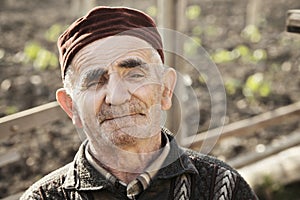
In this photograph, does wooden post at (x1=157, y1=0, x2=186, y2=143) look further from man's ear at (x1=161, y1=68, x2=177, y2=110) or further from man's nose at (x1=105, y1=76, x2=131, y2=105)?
man's nose at (x1=105, y1=76, x2=131, y2=105)

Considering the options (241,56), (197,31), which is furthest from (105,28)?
(197,31)

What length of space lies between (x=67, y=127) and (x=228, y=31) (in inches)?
134

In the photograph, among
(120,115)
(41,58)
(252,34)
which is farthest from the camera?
(252,34)

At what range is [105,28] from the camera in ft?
5.74

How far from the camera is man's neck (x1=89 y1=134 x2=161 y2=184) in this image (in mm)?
1794

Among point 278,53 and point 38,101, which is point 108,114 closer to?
point 38,101

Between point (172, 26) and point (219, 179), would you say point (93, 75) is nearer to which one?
point (219, 179)

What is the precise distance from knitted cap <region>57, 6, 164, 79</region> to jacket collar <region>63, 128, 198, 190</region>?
30 cm

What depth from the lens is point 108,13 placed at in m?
1.77

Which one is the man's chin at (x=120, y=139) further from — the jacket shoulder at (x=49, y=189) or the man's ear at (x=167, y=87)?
the jacket shoulder at (x=49, y=189)

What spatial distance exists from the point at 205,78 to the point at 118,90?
322 centimetres

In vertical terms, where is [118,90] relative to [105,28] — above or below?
below

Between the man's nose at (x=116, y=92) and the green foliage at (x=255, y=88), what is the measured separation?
4.43 meters

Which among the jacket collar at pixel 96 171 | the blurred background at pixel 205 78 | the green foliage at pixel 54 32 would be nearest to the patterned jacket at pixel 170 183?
the jacket collar at pixel 96 171
